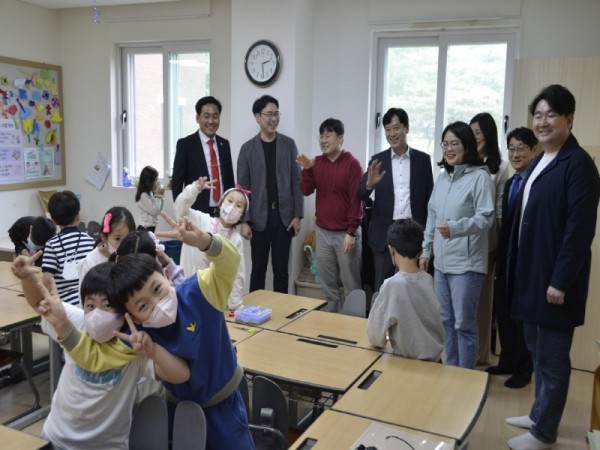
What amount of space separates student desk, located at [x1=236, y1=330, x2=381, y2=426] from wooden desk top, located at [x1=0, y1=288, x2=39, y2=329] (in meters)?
1.15

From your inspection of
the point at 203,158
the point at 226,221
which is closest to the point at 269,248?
the point at 203,158

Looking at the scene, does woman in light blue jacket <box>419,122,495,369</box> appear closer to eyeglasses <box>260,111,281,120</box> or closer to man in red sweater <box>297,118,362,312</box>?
man in red sweater <box>297,118,362,312</box>

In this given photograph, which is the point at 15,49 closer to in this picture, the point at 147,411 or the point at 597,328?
the point at 147,411

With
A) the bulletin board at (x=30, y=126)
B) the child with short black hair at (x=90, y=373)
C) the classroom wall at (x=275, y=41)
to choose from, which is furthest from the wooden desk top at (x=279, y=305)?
the bulletin board at (x=30, y=126)

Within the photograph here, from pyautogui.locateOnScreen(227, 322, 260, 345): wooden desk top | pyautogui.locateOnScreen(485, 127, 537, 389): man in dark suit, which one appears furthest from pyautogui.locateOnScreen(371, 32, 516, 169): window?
pyautogui.locateOnScreen(227, 322, 260, 345): wooden desk top

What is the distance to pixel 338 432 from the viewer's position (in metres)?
1.76

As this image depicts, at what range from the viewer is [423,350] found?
92.4 inches

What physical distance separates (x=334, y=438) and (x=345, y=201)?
2.66m

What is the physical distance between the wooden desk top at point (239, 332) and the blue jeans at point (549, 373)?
1318 millimetres

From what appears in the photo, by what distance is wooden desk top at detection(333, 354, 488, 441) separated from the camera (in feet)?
6.05

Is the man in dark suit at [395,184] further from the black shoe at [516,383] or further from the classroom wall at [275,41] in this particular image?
the classroom wall at [275,41]

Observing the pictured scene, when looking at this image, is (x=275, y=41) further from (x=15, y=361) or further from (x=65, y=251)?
(x=15, y=361)

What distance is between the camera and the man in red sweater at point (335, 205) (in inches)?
165

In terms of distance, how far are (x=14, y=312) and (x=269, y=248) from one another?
6.73ft
